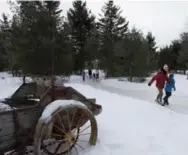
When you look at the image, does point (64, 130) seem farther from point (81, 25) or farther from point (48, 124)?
point (81, 25)

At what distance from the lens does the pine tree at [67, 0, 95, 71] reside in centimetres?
3934

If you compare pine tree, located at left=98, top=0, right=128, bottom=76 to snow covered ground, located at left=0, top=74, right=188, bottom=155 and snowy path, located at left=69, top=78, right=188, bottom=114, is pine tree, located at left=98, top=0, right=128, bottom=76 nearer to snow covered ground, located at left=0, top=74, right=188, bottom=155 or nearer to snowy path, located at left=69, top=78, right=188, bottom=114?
snowy path, located at left=69, top=78, right=188, bottom=114

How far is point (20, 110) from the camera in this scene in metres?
4.34

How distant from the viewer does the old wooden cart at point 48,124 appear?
4195 mm

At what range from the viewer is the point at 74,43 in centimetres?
3628

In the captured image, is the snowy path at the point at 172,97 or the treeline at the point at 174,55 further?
the treeline at the point at 174,55

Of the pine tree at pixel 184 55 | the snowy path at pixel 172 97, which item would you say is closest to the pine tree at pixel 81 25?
the pine tree at pixel 184 55

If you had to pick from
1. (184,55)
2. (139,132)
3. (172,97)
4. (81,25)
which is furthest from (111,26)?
(139,132)

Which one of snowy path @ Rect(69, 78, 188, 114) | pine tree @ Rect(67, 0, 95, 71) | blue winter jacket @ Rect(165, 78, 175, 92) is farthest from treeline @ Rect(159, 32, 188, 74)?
blue winter jacket @ Rect(165, 78, 175, 92)

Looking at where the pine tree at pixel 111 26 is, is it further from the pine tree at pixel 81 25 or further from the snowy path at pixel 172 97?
the snowy path at pixel 172 97

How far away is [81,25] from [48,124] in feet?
122

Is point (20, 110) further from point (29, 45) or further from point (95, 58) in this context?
point (95, 58)

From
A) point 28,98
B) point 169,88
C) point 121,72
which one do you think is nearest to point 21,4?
point 121,72

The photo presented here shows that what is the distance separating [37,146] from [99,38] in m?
36.8
